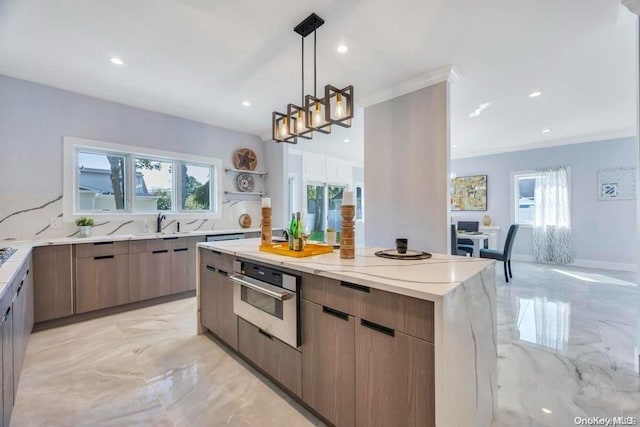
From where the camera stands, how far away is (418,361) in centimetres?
110

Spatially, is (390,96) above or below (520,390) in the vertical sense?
above

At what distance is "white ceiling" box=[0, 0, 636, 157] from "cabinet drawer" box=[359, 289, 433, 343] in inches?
78.6

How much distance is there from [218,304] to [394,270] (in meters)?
1.66

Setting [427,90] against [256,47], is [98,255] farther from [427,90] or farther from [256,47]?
[427,90]

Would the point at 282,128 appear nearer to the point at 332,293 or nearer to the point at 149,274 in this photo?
the point at 332,293

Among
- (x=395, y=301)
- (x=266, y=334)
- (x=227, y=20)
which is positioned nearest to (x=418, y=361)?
(x=395, y=301)

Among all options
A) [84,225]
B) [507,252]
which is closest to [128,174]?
[84,225]

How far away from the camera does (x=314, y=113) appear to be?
7.25ft

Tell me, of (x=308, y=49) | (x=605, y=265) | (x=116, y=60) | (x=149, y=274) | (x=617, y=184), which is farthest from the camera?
(x=605, y=265)

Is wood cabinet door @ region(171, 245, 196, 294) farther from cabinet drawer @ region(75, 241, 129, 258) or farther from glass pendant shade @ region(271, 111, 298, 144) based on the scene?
glass pendant shade @ region(271, 111, 298, 144)

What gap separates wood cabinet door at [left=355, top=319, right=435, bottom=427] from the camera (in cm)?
109

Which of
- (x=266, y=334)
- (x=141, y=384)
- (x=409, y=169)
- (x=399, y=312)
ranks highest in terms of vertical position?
(x=409, y=169)

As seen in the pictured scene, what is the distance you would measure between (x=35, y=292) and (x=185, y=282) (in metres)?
1.42

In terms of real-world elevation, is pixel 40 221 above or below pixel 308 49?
below
